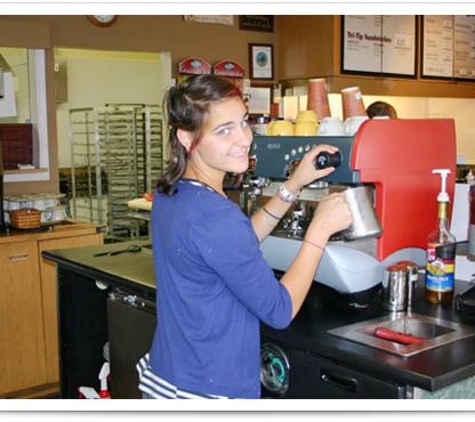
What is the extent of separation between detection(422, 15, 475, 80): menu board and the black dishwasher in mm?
3430

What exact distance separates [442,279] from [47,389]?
2.22 m

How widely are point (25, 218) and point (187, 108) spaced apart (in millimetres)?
2162

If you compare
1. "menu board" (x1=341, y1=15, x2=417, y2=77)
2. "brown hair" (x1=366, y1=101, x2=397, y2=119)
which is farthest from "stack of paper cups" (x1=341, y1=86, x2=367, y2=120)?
"menu board" (x1=341, y1=15, x2=417, y2=77)

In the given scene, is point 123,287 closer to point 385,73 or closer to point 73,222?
point 73,222

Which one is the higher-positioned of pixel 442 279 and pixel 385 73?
pixel 385 73

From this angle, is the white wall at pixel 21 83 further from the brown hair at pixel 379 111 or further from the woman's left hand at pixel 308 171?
the woman's left hand at pixel 308 171

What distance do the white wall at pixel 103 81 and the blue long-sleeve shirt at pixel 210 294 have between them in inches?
182

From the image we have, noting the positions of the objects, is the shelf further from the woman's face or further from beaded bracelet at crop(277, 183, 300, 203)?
the woman's face

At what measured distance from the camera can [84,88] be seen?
20.3ft

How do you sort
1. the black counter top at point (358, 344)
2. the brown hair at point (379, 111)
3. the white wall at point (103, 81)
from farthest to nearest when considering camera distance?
the white wall at point (103, 81), the brown hair at point (379, 111), the black counter top at point (358, 344)

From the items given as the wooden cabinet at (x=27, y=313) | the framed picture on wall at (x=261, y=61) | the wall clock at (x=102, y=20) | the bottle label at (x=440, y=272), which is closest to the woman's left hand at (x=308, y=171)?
the bottle label at (x=440, y=272)

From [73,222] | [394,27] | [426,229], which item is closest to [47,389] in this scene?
[73,222]

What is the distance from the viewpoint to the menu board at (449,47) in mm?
4844

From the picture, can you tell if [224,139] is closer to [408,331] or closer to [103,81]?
[408,331]
